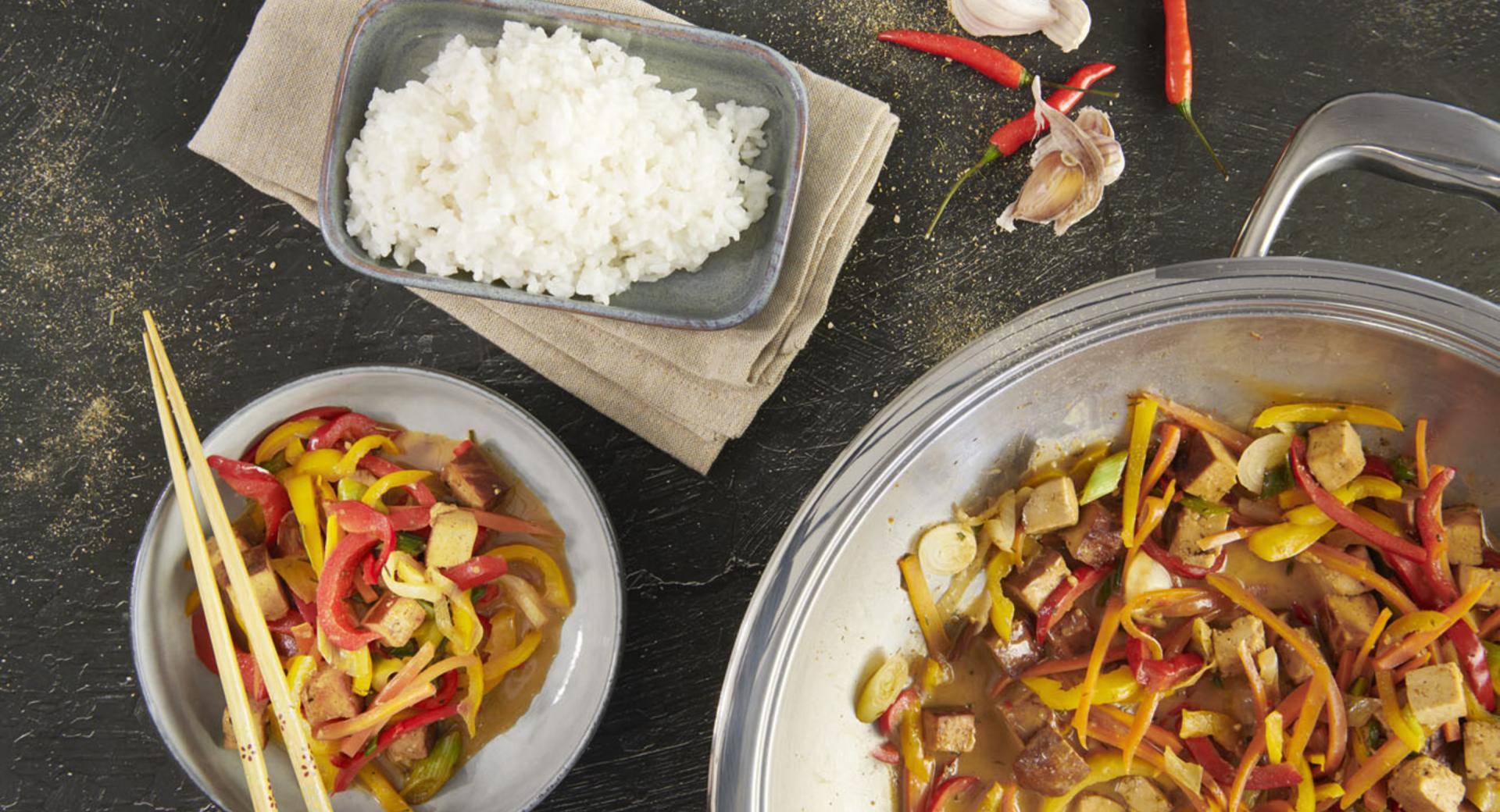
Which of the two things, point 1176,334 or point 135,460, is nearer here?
point 1176,334

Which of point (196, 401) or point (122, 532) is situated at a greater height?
point (196, 401)

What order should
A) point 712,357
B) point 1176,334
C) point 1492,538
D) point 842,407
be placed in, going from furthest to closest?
point 842,407 → point 712,357 → point 1492,538 → point 1176,334

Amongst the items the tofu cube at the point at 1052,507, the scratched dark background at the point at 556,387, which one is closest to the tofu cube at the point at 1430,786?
the tofu cube at the point at 1052,507

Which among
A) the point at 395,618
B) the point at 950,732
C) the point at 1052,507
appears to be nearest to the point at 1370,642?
the point at 1052,507

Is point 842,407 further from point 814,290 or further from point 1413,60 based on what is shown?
point 1413,60

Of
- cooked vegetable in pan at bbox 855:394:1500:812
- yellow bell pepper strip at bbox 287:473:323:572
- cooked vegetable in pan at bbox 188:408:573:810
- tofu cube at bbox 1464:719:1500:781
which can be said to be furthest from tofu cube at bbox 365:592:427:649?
tofu cube at bbox 1464:719:1500:781

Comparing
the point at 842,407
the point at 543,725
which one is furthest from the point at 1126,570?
the point at 543,725
